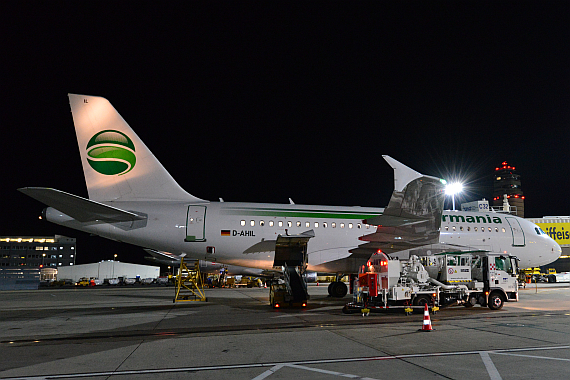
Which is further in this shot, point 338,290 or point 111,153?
point 338,290

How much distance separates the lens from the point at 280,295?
54.7 ft

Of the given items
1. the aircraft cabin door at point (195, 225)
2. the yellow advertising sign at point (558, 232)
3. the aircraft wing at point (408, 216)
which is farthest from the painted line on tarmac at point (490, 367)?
the yellow advertising sign at point (558, 232)

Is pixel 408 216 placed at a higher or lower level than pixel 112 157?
lower

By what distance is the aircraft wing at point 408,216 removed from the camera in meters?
16.4

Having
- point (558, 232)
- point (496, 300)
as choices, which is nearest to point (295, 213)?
point (496, 300)

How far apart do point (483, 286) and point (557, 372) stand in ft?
33.4

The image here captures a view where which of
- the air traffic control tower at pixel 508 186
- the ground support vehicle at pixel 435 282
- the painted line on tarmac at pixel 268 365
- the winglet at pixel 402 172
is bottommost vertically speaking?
the painted line on tarmac at pixel 268 365

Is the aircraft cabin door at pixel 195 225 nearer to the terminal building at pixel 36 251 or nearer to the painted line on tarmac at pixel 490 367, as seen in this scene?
→ the painted line on tarmac at pixel 490 367

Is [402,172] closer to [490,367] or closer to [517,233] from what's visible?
[490,367]

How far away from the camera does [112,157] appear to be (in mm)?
18125

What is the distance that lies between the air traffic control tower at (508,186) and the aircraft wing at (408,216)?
104167 millimetres

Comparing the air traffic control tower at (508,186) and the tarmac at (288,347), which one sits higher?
the air traffic control tower at (508,186)

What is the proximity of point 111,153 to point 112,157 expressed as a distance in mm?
176

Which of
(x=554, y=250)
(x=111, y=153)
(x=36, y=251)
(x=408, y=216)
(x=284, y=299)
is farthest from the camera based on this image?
(x=36, y=251)
